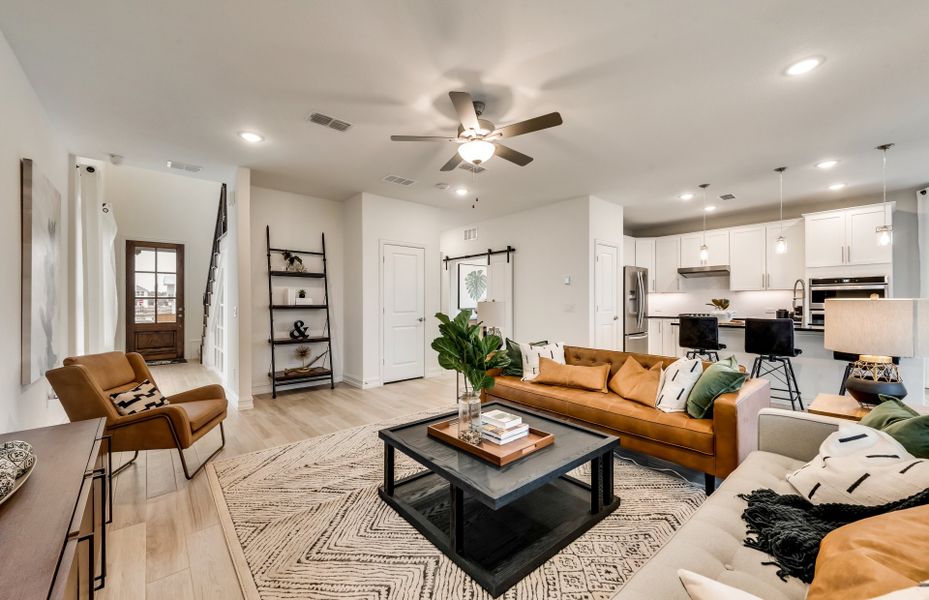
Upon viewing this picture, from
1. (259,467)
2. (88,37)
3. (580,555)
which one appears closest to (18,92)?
(88,37)

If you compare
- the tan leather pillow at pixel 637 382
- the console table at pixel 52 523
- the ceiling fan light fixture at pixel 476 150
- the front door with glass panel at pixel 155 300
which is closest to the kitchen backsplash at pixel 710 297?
the tan leather pillow at pixel 637 382

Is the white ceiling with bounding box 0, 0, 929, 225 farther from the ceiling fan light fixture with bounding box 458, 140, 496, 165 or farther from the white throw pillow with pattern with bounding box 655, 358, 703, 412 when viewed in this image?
the white throw pillow with pattern with bounding box 655, 358, 703, 412

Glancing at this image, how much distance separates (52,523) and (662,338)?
754 centimetres

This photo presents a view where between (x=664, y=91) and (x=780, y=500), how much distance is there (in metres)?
2.61

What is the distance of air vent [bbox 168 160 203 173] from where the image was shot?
→ 4.22 meters

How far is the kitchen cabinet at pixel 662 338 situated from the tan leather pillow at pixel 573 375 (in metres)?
3.96

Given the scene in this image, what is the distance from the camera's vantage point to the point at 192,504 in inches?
92.2

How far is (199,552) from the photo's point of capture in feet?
6.25

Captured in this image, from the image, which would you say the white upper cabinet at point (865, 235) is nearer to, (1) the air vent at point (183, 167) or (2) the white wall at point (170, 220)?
(1) the air vent at point (183, 167)

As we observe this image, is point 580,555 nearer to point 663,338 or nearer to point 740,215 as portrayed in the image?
point 663,338

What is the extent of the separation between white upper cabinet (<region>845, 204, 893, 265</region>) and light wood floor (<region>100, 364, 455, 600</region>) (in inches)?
226

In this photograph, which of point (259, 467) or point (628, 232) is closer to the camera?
point (259, 467)

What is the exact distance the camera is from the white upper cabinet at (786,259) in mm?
5805

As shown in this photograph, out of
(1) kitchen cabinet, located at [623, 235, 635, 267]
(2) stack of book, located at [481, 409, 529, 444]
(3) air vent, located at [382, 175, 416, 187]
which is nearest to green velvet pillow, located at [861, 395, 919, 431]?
(2) stack of book, located at [481, 409, 529, 444]
